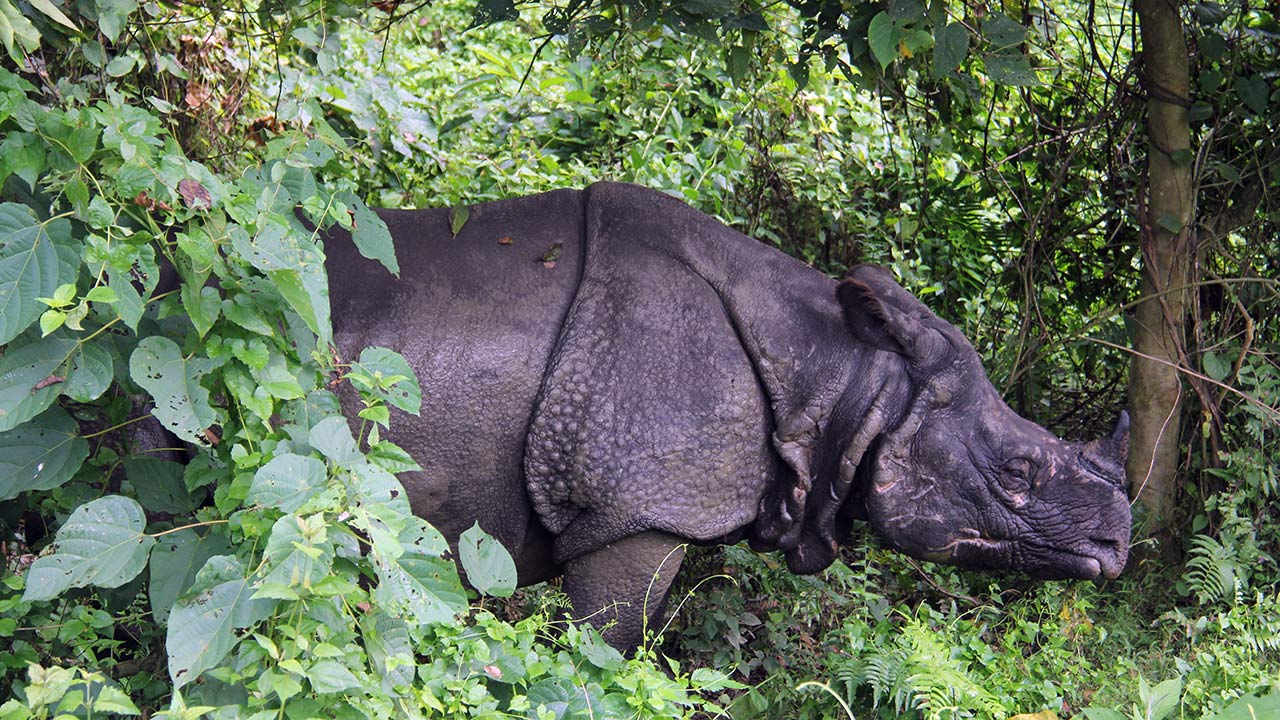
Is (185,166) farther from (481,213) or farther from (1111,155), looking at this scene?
(1111,155)

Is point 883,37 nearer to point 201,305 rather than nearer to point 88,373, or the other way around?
point 201,305

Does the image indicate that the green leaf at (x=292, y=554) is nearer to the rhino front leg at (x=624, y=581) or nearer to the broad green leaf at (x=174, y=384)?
the broad green leaf at (x=174, y=384)

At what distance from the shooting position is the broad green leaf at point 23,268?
2.80 m

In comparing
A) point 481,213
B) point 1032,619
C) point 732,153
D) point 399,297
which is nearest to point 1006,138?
point 732,153

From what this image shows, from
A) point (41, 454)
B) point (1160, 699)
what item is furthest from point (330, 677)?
point (1160, 699)

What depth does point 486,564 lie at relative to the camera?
11.2ft

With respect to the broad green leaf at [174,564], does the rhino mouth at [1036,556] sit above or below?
above

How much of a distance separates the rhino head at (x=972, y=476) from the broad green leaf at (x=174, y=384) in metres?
2.40

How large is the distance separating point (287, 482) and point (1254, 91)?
4669 mm

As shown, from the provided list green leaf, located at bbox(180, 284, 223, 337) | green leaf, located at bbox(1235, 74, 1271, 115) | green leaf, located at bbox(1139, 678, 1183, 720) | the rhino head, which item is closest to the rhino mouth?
the rhino head

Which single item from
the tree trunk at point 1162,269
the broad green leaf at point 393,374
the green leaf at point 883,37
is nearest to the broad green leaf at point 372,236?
the broad green leaf at point 393,374

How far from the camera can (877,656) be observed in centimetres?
468

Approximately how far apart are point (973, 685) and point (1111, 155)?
297cm

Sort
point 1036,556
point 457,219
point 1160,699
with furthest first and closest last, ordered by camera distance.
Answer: point 1036,556
point 457,219
point 1160,699
